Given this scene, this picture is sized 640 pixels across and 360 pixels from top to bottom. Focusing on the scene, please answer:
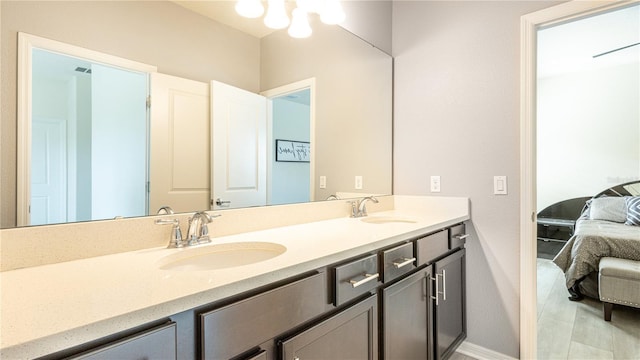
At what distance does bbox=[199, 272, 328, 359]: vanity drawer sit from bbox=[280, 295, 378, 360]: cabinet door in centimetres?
5

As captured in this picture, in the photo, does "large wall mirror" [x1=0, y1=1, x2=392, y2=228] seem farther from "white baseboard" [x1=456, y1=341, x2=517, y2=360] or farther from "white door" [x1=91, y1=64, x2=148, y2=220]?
"white baseboard" [x1=456, y1=341, x2=517, y2=360]

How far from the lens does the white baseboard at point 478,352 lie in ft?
6.01

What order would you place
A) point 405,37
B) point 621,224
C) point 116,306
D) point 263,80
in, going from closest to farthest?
1. point 116,306
2. point 263,80
3. point 405,37
4. point 621,224

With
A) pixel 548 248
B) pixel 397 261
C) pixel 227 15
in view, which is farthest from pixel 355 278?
pixel 548 248

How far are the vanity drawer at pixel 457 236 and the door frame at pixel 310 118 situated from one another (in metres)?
0.81

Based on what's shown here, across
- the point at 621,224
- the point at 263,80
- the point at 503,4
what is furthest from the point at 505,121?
the point at 621,224

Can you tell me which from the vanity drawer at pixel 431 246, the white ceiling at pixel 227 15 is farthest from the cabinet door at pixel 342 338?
the white ceiling at pixel 227 15

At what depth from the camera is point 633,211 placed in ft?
11.2

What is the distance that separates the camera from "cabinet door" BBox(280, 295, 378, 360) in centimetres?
87

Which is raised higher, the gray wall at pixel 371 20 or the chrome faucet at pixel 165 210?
the gray wall at pixel 371 20

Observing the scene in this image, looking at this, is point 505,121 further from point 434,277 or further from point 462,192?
point 434,277

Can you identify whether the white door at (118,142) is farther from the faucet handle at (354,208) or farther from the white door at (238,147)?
the faucet handle at (354,208)

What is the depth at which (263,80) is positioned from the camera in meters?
1.50

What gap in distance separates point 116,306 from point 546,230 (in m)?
5.21
